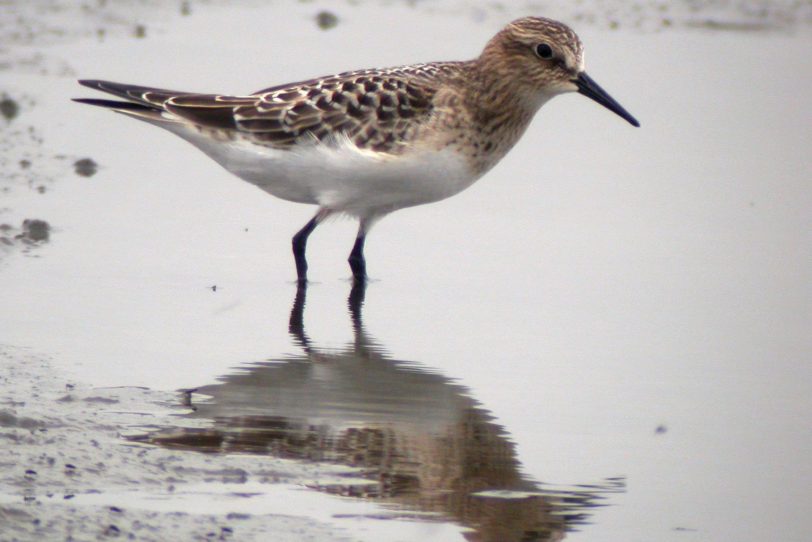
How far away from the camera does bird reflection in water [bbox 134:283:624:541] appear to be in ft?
17.5

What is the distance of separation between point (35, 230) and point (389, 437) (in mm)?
3410

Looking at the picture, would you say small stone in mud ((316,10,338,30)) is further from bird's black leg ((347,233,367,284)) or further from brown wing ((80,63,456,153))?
bird's black leg ((347,233,367,284))

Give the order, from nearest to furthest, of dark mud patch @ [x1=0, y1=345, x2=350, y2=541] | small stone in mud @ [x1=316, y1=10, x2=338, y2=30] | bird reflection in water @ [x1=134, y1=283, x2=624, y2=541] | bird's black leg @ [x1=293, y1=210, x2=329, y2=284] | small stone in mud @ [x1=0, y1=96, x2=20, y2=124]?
1. dark mud patch @ [x1=0, y1=345, x2=350, y2=541]
2. bird reflection in water @ [x1=134, y1=283, x2=624, y2=541]
3. bird's black leg @ [x1=293, y1=210, x2=329, y2=284]
4. small stone in mud @ [x1=0, y1=96, x2=20, y2=124]
5. small stone in mud @ [x1=316, y1=10, x2=338, y2=30]

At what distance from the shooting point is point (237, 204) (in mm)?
9453

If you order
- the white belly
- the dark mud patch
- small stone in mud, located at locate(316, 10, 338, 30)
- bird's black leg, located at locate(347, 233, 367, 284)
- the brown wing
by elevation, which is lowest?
the dark mud patch

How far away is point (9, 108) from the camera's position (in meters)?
10.9

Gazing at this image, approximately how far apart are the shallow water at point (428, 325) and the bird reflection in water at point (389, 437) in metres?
0.02

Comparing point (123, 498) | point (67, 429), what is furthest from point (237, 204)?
point (123, 498)

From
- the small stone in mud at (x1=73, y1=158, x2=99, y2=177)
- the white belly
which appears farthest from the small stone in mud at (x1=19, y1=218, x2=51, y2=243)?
the small stone in mud at (x1=73, y1=158, x2=99, y2=177)

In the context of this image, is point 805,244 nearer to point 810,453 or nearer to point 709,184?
point 709,184

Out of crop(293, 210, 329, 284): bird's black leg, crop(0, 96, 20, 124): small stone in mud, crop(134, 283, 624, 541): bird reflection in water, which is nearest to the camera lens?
crop(134, 283, 624, 541): bird reflection in water

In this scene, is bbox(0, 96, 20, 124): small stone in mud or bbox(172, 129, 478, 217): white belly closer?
bbox(172, 129, 478, 217): white belly

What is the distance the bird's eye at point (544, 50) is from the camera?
848 centimetres

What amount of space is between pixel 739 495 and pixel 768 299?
103 inches
